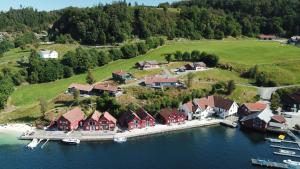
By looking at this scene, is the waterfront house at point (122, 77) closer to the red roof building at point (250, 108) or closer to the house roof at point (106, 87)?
the house roof at point (106, 87)

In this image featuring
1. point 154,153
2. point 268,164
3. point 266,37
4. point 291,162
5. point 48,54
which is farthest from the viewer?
point 266,37

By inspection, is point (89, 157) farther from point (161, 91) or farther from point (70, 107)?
point (161, 91)

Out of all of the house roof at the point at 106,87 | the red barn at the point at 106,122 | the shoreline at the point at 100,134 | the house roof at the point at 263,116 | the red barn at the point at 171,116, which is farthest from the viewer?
the house roof at the point at 106,87

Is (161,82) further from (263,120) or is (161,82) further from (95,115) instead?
(263,120)

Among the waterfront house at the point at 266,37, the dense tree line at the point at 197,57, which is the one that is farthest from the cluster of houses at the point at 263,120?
the waterfront house at the point at 266,37

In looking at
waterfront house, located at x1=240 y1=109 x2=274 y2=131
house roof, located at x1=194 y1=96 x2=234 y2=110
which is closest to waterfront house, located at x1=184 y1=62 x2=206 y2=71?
house roof, located at x1=194 y1=96 x2=234 y2=110

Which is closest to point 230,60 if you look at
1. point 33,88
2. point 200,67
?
point 200,67

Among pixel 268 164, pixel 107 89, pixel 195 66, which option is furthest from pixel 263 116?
pixel 107 89

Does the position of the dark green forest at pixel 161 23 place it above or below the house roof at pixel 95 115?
above
